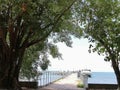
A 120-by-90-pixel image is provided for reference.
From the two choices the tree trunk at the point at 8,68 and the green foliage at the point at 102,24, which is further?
the tree trunk at the point at 8,68

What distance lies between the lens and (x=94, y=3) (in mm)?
20188

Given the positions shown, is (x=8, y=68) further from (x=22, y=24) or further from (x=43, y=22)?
(x=43, y=22)

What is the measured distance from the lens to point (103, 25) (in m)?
19.5

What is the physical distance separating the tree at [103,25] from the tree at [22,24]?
1030 mm

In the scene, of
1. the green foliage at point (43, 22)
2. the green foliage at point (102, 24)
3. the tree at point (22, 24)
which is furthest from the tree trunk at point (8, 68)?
the green foliage at point (102, 24)

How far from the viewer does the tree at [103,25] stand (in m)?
19.0

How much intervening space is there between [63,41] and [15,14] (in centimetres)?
887

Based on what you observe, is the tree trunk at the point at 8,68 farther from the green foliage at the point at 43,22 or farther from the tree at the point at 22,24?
the green foliage at the point at 43,22

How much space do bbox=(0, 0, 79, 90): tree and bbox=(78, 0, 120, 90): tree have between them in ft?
3.38

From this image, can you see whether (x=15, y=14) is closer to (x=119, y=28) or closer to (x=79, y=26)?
(x=79, y=26)

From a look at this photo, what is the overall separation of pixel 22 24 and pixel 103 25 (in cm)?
479

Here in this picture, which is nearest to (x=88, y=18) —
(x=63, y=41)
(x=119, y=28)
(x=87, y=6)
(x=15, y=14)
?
(x=87, y=6)

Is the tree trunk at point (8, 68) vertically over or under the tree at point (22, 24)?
under

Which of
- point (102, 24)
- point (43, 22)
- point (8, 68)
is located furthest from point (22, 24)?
point (102, 24)
